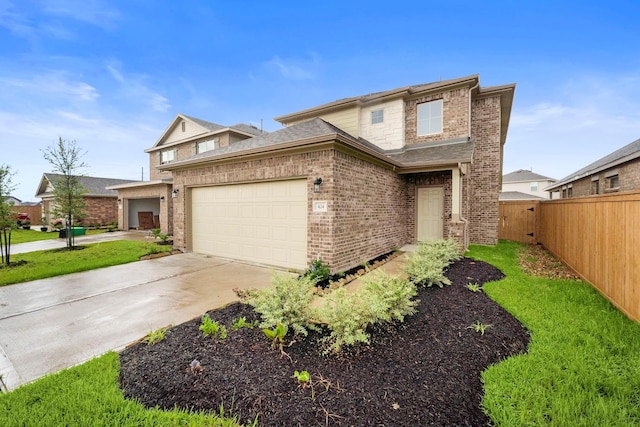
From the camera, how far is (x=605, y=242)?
4.67 meters

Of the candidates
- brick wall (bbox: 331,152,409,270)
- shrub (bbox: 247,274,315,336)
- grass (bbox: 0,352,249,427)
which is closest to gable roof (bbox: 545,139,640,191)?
brick wall (bbox: 331,152,409,270)

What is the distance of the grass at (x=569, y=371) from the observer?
81.7 inches

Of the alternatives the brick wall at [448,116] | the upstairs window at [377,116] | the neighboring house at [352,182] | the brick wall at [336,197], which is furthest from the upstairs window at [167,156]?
the brick wall at [448,116]

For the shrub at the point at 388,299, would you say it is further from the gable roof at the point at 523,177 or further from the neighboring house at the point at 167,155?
the gable roof at the point at 523,177

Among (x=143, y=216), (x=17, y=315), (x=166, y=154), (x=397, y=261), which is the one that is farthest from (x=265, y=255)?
(x=166, y=154)

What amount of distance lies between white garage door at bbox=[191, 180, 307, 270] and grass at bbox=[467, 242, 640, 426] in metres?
4.53

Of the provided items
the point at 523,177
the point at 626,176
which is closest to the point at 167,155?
the point at 626,176

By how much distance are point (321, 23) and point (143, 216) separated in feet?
51.8

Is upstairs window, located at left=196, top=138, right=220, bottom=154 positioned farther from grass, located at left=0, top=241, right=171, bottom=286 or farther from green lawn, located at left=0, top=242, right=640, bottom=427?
green lawn, located at left=0, top=242, right=640, bottom=427

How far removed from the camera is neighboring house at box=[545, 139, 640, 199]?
10.1m

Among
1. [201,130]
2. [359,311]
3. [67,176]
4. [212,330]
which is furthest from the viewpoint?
[201,130]

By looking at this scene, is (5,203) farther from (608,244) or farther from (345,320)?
(608,244)

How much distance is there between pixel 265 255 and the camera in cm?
748

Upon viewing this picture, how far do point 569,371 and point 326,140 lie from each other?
5094 mm
